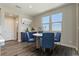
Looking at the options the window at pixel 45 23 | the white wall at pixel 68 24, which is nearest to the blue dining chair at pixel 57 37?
the white wall at pixel 68 24

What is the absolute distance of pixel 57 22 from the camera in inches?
72.0

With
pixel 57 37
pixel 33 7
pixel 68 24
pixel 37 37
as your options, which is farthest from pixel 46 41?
pixel 33 7

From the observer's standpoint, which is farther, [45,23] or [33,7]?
[45,23]

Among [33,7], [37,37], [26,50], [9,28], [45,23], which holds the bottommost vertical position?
[26,50]

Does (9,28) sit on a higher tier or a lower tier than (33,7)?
lower

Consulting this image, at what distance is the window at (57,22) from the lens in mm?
1796

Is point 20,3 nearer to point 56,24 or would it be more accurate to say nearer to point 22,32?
point 22,32

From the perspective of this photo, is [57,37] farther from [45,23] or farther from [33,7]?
[33,7]

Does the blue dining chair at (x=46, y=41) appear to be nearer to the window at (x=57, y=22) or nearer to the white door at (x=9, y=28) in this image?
the window at (x=57, y=22)

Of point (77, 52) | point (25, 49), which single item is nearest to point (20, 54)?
point (25, 49)

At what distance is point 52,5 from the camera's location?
1.68 meters

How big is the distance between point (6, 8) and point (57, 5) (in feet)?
3.21

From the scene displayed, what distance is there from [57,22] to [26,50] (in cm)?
87

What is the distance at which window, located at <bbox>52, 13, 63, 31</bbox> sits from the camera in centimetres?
180
